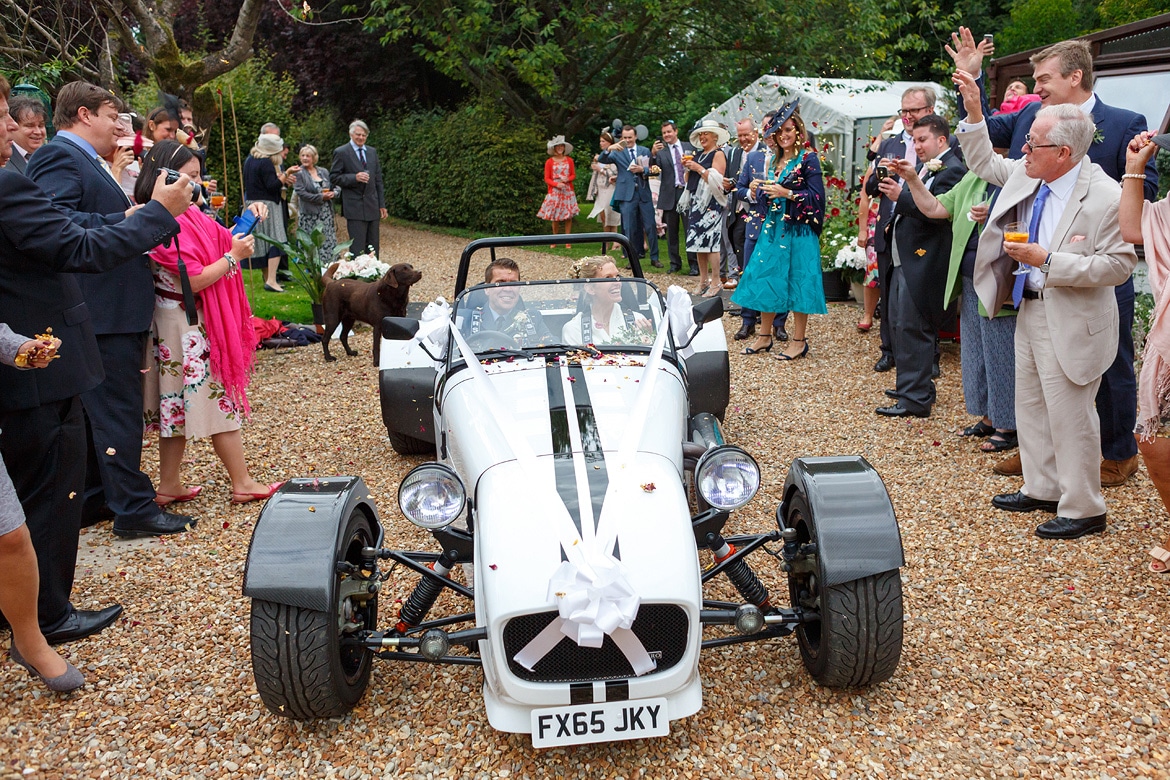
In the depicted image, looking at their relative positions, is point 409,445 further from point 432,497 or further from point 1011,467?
point 1011,467

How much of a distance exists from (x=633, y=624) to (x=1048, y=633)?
2.04m

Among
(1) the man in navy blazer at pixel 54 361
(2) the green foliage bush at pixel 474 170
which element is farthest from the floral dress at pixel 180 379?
(2) the green foliage bush at pixel 474 170

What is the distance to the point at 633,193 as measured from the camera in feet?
47.2

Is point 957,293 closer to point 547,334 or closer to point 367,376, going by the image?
point 547,334

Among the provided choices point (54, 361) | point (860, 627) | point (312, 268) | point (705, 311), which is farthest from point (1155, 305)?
point (312, 268)

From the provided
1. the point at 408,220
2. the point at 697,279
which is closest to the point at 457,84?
the point at 408,220

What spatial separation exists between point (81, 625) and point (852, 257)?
335 inches

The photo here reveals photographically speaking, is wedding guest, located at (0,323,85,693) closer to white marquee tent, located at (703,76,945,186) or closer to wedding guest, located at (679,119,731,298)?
wedding guest, located at (679,119,731,298)

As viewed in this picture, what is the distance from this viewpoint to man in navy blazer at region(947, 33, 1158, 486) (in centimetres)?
516

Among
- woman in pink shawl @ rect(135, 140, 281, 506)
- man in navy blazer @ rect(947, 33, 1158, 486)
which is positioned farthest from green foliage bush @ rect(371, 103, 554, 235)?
man in navy blazer @ rect(947, 33, 1158, 486)

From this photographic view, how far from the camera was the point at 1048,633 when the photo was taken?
3.96 metres

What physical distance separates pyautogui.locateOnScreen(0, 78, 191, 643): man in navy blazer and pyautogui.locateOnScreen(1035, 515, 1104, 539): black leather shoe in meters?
4.44

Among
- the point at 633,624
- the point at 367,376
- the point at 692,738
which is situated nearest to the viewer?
the point at 633,624

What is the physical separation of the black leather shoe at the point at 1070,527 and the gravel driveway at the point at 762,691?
61 mm
